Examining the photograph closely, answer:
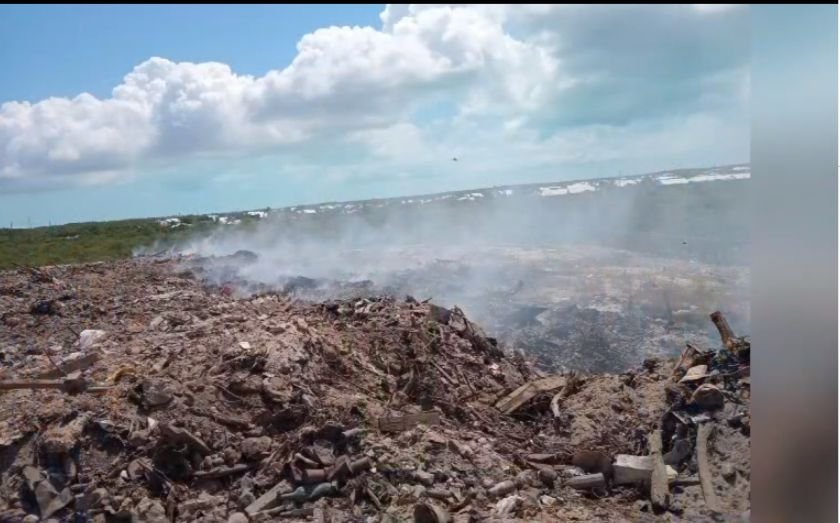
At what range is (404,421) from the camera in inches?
246

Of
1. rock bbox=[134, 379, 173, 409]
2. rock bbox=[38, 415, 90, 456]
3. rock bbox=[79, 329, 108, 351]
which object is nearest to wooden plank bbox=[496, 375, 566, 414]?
rock bbox=[134, 379, 173, 409]

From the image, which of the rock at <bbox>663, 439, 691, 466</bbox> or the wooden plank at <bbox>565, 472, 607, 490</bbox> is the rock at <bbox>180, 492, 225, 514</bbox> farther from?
the rock at <bbox>663, 439, 691, 466</bbox>

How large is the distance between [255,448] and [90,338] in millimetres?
3127

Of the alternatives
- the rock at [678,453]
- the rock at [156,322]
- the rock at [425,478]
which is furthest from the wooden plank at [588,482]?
the rock at [156,322]

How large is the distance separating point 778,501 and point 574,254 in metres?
16.5

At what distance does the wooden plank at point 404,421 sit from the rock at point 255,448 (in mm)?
1032

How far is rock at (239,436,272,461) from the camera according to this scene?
218 inches

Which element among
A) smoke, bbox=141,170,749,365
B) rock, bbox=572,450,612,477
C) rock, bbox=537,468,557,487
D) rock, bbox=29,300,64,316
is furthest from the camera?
smoke, bbox=141,170,749,365

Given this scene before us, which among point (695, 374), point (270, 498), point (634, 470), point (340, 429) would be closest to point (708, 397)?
point (695, 374)

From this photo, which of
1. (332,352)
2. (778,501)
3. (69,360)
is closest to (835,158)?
(778,501)

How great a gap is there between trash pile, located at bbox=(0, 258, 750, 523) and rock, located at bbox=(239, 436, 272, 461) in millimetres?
12

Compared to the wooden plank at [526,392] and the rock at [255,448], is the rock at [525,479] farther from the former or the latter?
the rock at [255,448]

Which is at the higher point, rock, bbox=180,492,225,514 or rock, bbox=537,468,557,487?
rock, bbox=180,492,225,514

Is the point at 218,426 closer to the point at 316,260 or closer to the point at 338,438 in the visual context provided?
the point at 338,438
